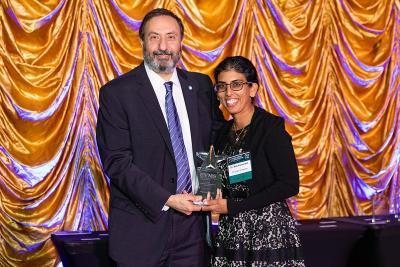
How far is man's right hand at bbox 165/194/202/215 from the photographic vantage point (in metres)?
2.29

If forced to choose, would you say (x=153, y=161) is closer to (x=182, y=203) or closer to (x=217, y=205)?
(x=182, y=203)

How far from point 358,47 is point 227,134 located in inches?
113

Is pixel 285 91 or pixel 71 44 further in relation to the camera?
pixel 285 91

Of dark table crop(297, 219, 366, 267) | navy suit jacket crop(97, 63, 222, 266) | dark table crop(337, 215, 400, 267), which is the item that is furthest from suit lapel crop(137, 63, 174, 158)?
dark table crop(337, 215, 400, 267)

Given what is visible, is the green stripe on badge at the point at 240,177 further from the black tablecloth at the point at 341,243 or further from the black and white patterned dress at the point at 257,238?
the black tablecloth at the point at 341,243

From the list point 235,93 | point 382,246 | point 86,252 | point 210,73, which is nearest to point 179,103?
point 235,93


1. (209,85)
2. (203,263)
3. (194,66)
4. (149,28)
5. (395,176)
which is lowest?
(203,263)

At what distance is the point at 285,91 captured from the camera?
486 cm

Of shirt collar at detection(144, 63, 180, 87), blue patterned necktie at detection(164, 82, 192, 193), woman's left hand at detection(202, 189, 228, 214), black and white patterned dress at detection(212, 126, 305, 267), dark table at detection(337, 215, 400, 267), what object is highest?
shirt collar at detection(144, 63, 180, 87)

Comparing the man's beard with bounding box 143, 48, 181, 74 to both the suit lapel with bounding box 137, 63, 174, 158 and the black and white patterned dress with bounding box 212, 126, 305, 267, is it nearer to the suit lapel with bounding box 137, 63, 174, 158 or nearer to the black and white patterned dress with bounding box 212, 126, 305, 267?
the suit lapel with bounding box 137, 63, 174, 158

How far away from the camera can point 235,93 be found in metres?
2.42

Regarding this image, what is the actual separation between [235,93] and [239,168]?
328 millimetres

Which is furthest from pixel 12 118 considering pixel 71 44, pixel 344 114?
pixel 344 114

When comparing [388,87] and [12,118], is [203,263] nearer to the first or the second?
[12,118]
